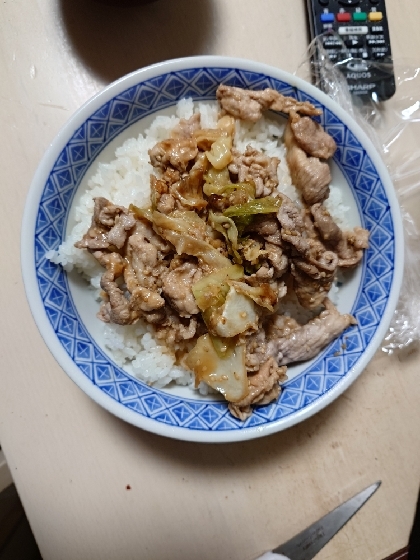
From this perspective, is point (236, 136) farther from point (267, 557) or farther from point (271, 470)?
point (267, 557)

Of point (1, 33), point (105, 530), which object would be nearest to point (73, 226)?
point (1, 33)

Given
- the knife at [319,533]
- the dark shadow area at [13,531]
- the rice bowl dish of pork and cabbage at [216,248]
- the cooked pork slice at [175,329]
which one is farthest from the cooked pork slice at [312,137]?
the dark shadow area at [13,531]

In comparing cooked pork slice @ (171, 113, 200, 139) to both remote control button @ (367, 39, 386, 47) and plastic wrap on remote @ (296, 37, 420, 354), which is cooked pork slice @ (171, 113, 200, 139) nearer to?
plastic wrap on remote @ (296, 37, 420, 354)

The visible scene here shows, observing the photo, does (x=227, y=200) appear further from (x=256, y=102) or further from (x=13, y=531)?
(x=13, y=531)

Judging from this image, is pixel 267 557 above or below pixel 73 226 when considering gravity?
below

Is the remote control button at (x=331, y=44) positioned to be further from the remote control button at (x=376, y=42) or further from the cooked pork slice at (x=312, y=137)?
the cooked pork slice at (x=312, y=137)

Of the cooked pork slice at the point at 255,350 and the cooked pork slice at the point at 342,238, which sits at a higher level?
the cooked pork slice at the point at 342,238
